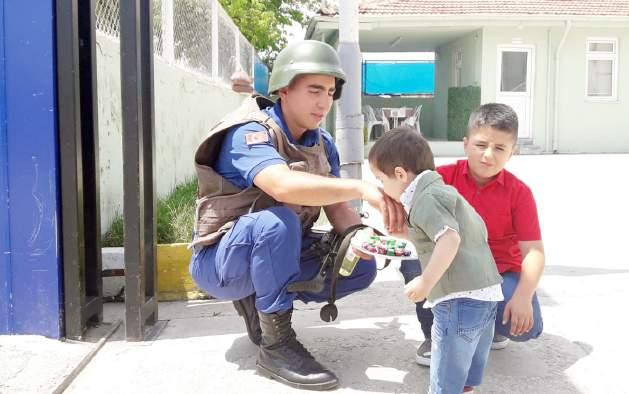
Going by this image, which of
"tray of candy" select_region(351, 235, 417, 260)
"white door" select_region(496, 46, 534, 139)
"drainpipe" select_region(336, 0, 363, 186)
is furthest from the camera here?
"white door" select_region(496, 46, 534, 139)

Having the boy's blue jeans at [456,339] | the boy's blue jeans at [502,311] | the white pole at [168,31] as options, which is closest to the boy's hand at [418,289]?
the boy's blue jeans at [456,339]

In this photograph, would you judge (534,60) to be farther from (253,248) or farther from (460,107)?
(253,248)

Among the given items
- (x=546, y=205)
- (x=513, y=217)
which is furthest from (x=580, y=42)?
(x=513, y=217)

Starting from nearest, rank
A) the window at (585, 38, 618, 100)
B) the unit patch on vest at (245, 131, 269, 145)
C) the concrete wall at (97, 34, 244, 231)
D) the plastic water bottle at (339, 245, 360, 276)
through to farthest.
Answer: the plastic water bottle at (339, 245, 360, 276)
the unit patch on vest at (245, 131, 269, 145)
the concrete wall at (97, 34, 244, 231)
the window at (585, 38, 618, 100)

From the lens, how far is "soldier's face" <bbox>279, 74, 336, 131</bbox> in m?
2.85

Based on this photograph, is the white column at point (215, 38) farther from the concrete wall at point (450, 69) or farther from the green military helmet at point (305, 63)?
the concrete wall at point (450, 69)

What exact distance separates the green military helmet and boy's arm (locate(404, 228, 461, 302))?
99cm

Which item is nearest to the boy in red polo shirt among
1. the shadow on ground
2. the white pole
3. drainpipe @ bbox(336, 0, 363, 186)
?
the shadow on ground

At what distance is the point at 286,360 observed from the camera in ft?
9.02

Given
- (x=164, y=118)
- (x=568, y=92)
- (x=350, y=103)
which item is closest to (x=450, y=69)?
(x=568, y=92)

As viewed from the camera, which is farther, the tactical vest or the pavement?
the tactical vest

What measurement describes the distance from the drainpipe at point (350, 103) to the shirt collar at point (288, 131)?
2.54m

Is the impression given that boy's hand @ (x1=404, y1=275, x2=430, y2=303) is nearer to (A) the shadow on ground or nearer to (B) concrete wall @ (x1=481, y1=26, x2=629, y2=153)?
(A) the shadow on ground

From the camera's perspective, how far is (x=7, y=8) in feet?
9.32
